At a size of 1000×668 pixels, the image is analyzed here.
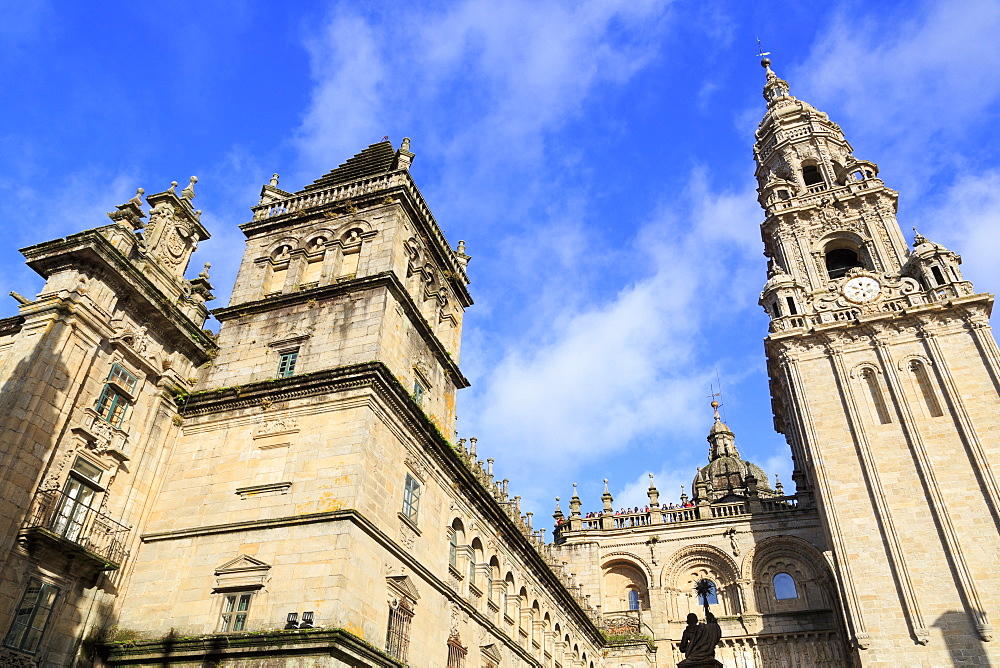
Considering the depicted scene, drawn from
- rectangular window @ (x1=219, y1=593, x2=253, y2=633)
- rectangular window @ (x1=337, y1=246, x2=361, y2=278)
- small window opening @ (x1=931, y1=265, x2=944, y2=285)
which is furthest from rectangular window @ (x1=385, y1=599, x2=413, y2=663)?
small window opening @ (x1=931, y1=265, x2=944, y2=285)

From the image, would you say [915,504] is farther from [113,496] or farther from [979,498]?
[113,496]

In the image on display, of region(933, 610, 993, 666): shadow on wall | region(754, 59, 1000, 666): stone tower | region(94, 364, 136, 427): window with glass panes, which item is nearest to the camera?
region(94, 364, 136, 427): window with glass panes

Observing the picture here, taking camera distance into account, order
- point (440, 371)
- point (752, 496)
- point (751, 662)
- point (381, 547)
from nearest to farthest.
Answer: point (381, 547)
point (440, 371)
point (751, 662)
point (752, 496)

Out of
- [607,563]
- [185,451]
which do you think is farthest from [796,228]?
→ [185,451]

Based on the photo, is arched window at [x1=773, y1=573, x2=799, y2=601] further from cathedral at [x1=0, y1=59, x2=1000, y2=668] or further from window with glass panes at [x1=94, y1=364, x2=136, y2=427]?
window with glass panes at [x1=94, y1=364, x2=136, y2=427]

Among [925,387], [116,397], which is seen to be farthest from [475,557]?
[925,387]

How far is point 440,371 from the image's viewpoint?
27.7 metres

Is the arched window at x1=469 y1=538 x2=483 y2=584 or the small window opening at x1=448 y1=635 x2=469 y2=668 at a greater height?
the arched window at x1=469 y1=538 x2=483 y2=584

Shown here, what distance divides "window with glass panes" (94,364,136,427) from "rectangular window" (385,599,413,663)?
30.3 feet

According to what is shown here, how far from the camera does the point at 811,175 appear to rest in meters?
63.8

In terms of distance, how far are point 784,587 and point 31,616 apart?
125 ft

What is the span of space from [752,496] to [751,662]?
9766mm

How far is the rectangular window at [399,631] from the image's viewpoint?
19.3m

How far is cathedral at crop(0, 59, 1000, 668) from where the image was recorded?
60.3 feet
